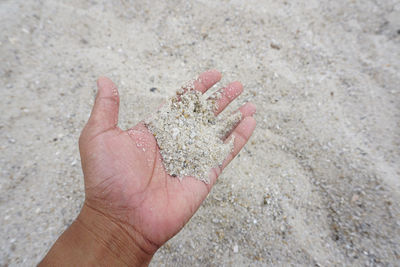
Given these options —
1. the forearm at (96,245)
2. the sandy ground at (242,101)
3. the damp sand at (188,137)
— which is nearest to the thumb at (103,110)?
the damp sand at (188,137)

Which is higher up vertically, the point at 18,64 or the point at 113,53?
the point at 113,53

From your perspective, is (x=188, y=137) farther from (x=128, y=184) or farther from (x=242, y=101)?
(x=242, y=101)

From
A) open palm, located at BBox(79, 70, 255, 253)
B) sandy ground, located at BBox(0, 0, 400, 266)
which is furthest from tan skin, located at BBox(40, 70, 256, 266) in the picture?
sandy ground, located at BBox(0, 0, 400, 266)

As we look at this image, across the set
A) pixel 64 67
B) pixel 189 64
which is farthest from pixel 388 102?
pixel 64 67

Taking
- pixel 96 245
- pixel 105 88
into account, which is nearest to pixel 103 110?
pixel 105 88

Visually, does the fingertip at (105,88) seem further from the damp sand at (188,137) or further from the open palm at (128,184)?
the damp sand at (188,137)

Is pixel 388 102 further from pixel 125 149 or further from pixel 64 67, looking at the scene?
pixel 64 67

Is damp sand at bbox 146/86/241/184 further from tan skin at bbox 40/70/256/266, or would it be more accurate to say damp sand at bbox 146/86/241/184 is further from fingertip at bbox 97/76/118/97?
fingertip at bbox 97/76/118/97
